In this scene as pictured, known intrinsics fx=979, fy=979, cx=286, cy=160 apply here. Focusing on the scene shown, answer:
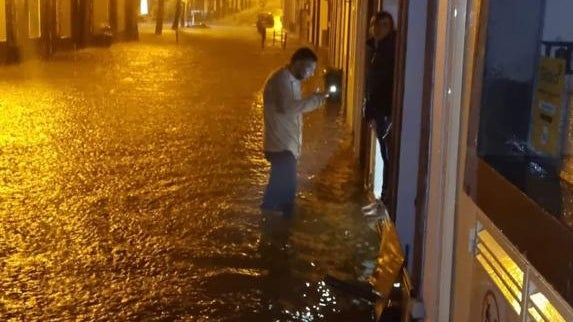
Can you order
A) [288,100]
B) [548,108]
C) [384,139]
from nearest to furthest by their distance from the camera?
[548,108] < [384,139] < [288,100]

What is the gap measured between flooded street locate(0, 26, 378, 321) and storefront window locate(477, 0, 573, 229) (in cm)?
270

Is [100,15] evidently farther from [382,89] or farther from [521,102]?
[521,102]

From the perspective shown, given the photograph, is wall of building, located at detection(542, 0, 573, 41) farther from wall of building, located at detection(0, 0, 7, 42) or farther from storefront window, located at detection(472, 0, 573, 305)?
wall of building, located at detection(0, 0, 7, 42)

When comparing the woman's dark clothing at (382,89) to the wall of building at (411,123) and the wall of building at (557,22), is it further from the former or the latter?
the wall of building at (557,22)

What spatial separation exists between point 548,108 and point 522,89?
0.23m

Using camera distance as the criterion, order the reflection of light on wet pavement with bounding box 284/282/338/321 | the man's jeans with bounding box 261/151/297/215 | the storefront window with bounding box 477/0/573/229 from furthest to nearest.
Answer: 1. the man's jeans with bounding box 261/151/297/215
2. the reflection of light on wet pavement with bounding box 284/282/338/321
3. the storefront window with bounding box 477/0/573/229

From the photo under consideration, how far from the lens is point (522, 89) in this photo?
378 cm

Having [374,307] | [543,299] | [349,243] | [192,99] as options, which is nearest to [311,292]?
[374,307]

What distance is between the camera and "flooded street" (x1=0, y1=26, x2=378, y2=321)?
21.4 feet

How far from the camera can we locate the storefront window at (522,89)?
3.67 metres

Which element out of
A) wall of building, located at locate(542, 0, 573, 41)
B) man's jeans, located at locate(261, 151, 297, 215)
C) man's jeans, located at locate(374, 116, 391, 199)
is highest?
wall of building, located at locate(542, 0, 573, 41)

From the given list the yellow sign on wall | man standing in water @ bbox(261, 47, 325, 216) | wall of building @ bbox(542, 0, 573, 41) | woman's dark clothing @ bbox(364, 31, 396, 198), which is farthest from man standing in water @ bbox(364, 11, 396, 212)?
the yellow sign on wall

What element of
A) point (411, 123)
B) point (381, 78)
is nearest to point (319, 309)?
point (411, 123)

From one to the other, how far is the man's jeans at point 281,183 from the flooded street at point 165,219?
18 cm
